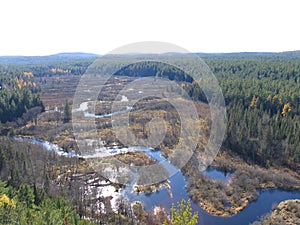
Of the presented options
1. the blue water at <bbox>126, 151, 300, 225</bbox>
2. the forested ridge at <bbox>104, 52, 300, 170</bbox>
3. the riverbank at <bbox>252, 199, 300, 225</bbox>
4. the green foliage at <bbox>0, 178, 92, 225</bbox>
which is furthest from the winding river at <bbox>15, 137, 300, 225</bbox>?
the green foliage at <bbox>0, 178, 92, 225</bbox>

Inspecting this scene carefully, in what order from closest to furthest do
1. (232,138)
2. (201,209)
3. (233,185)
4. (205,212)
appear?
(205,212), (201,209), (233,185), (232,138)

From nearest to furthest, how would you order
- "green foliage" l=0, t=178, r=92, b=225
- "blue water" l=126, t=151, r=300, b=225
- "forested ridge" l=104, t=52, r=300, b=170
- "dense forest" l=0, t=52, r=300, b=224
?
"green foliage" l=0, t=178, r=92, b=225 → "dense forest" l=0, t=52, r=300, b=224 → "blue water" l=126, t=151, r=300, b=225 → "forested ridge" l=104, t=52, r=300, b=170

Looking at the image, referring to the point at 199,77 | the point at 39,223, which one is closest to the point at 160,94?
the point at 199,77

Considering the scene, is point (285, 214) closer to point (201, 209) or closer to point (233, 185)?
point (233, 185)

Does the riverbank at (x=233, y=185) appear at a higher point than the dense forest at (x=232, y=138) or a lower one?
lower

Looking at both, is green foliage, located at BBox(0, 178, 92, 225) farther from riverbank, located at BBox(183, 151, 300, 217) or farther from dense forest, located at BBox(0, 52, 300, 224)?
riverbank, located at BBox(183, 151, 300, 217)

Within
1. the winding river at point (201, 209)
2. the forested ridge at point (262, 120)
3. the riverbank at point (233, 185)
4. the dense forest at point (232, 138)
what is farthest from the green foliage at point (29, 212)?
the forested ridge at point (262, 120)

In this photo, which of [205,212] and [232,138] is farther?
[232,138]

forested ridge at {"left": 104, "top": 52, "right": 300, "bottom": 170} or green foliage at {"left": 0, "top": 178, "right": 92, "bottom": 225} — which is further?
forested ridge at {"left": 104, "top": 52, "right": 300, "bottom": 170}

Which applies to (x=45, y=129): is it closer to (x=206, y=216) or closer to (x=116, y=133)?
(x=116, y=133)

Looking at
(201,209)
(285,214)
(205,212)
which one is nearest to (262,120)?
(285,214)

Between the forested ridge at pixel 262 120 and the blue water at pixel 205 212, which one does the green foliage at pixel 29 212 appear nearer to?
the blue water at pixel 205 212

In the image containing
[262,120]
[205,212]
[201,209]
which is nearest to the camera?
[205,212]
